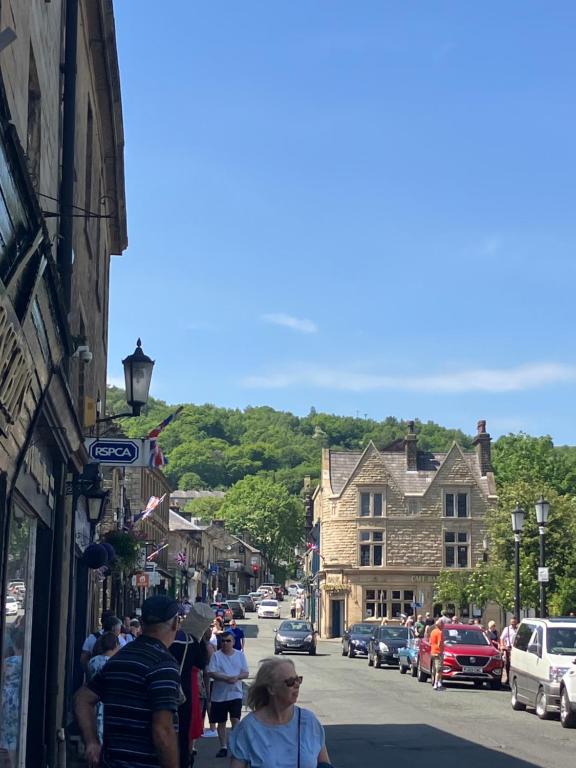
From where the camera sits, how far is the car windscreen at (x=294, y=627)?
153 ft

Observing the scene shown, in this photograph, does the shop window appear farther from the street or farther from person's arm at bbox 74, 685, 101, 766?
the street

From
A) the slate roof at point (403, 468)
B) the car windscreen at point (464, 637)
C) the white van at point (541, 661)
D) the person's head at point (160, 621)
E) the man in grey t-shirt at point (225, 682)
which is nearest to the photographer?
the person's head at point (160, 621)

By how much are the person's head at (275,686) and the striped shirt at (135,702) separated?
1.33ft

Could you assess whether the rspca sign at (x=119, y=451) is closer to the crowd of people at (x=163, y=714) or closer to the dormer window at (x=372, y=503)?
the crowd of people at (x=163, y=714)

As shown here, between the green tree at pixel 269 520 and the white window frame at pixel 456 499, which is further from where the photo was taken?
the green tree at pixel 269 520

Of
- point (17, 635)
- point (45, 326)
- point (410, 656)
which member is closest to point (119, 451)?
point (17, 635)

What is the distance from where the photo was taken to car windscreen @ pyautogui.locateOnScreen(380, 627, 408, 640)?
130 ft

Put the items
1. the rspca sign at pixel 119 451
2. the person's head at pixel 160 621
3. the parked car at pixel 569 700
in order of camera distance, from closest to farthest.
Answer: the person's head at pixel 160 621
the rspca sign at pixel 119 451
the parked car at pixel 569 700

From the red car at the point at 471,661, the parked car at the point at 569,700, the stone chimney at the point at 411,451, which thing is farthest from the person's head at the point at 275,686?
the stone chimney at the point at 411,451

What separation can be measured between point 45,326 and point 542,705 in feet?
44.0

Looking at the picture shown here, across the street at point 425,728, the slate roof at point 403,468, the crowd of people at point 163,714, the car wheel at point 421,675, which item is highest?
the slate roof at point 403,468

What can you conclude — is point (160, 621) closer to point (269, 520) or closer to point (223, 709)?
point (223, 709)

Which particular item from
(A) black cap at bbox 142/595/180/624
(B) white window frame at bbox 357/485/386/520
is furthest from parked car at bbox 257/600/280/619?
(A) black cap at bbox 142/595/180/624

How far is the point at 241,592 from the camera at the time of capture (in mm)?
152500
